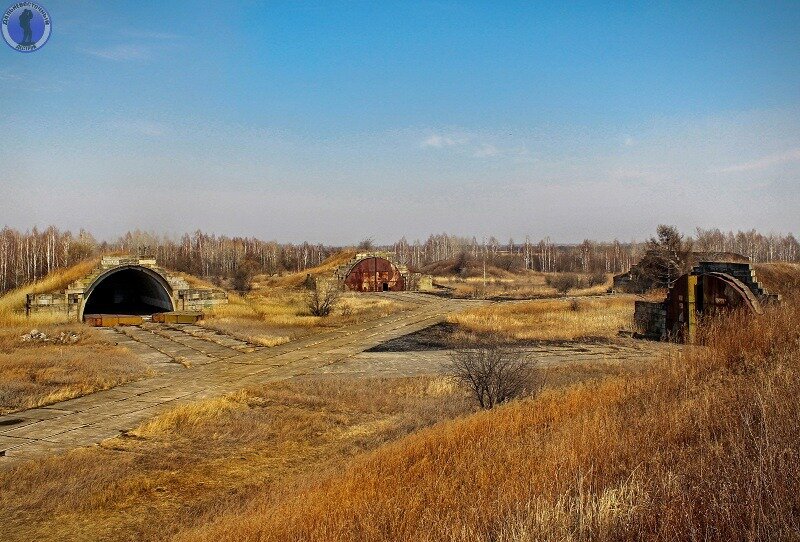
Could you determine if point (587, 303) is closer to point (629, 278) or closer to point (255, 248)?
point (629, 278)

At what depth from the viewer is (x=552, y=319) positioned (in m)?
28.6

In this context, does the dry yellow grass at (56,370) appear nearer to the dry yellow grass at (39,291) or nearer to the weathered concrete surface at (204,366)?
the weathered concrete surface at (204,366)

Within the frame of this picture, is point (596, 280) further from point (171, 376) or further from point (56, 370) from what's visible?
point (56, 370)

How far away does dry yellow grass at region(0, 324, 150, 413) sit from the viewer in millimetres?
13305

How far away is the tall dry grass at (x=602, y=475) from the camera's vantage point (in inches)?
149

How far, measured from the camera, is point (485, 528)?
424 cm

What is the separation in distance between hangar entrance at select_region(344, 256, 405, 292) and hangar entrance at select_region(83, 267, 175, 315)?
653 inches

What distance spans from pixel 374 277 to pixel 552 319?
23.2 meters

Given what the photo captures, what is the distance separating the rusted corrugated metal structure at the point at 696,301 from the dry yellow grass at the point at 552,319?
1.71 meters

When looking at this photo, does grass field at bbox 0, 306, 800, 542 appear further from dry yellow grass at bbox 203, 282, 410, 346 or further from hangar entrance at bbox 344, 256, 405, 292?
hangar entrance at bbox 344, 256, 405, 292

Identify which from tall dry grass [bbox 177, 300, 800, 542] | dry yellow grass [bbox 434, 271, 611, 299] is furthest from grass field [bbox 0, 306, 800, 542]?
dry yellow grass [bbox 434, 271, 611, 299]

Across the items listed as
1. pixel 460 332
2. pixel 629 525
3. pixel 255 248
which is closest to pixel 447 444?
pixel 629 525

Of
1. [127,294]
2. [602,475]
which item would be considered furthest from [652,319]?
[127,294]

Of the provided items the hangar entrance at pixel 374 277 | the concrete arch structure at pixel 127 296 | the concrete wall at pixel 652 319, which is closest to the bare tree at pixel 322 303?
the concrete arch structure at pixel 127 296
